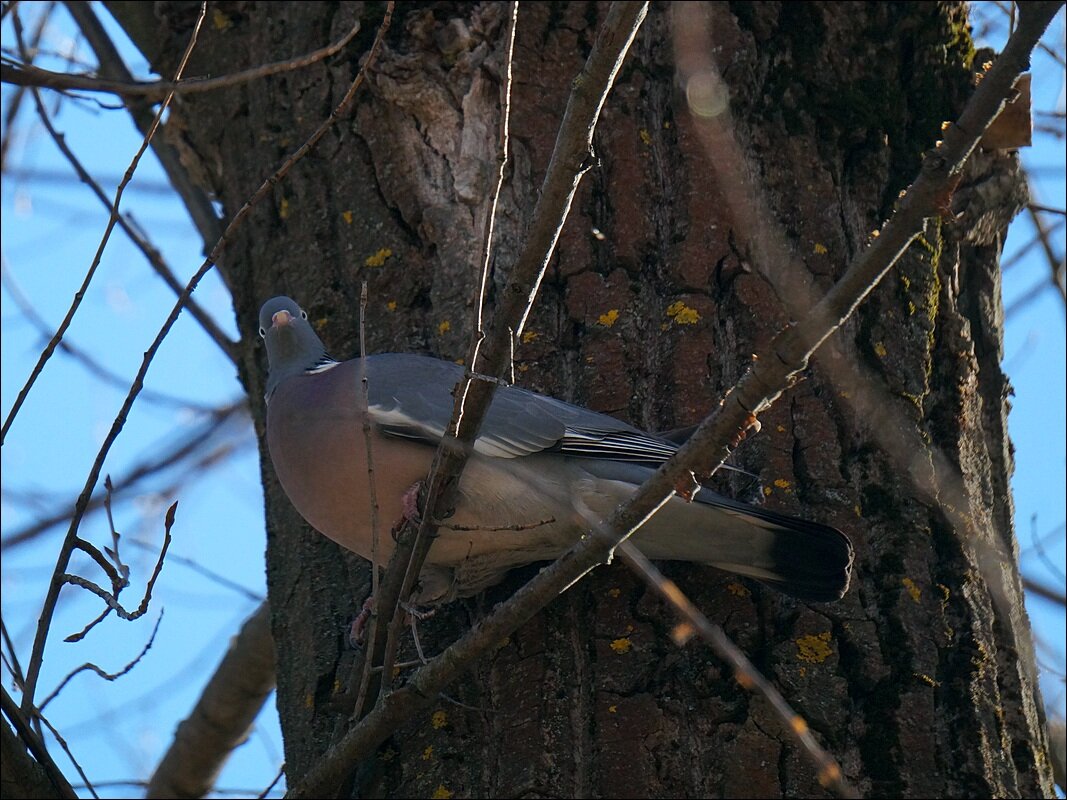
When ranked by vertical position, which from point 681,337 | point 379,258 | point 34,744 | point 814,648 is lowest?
point 34,744

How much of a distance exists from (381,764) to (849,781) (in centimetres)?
93

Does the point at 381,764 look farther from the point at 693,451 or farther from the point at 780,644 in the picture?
the point at 693,451

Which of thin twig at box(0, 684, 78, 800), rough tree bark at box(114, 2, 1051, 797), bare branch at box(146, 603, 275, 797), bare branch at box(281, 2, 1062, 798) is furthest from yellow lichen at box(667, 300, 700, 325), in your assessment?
bare branch at box(146, 603, 275, 797)

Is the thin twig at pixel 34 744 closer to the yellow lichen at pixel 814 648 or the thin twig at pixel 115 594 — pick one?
the thin twig at pixel 115 594

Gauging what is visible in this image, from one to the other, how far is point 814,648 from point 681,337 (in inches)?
29.9

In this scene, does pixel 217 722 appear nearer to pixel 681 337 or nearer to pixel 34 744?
pixel 34 744

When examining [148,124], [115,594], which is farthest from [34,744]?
[148,124]

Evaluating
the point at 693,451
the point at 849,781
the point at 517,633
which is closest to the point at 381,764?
the point at 517,633

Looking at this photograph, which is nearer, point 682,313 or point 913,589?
point 913,589

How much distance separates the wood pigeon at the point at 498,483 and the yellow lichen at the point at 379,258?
28 centimetres

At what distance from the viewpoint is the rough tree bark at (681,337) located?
2.44 meters

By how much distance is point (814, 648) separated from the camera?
251 centimetres

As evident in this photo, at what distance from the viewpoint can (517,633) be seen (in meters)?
2.61

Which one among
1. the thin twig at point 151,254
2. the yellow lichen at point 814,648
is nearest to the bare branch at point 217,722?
the thin twig at point 151,254
